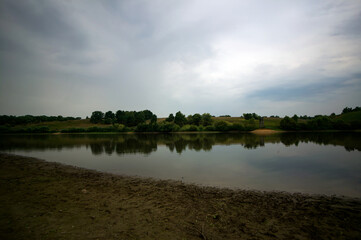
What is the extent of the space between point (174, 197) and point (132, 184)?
435 centimetres

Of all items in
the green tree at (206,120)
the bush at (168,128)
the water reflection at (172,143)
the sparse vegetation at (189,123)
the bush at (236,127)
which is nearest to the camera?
the water reflection at (172,143)

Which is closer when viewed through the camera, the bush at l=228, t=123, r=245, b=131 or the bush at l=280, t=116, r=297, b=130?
the bush at l=280, t=116, r=297, b=130

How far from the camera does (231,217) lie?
7.82m

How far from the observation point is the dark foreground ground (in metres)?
6.50

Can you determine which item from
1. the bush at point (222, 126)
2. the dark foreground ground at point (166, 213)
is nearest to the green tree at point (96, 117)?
the bush at point (222, 126)

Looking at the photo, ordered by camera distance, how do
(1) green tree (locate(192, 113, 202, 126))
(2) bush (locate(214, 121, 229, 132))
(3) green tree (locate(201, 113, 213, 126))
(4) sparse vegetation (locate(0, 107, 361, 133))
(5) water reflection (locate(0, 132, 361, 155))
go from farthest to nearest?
1. (1) green tree (locate(192, 113, 202, 126))
2. (3) green tree (locate(201, 113, 213, 126))
3. (2) bush (locate(214, 121, 229, 132))
4. (4) sparse vegetation (locate(0, 107, 361, 133))
5. (5) water reflection (locate(0, 132, 361, 155))

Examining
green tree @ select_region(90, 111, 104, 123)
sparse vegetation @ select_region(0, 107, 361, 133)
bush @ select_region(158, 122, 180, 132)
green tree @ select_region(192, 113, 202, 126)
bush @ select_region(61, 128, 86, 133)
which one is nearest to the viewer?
sparse vegetation @ select_region(0, 107, 361, 133)

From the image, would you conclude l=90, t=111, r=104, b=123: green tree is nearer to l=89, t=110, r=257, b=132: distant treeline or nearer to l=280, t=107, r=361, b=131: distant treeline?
l=89, t=110, r=257, b=132: distant treeline

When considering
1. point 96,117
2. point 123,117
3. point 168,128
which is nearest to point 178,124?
point 168,128

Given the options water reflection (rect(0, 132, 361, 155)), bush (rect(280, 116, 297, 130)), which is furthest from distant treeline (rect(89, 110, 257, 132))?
water reflection (rect(0, 132, 361, 155))

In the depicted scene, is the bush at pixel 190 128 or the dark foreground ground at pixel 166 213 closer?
the dark foreground ground at pixel 166 213

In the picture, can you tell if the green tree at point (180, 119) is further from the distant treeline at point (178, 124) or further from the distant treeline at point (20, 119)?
the distant treeline at point (20, 119)

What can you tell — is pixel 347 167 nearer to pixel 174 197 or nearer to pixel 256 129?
pixel 174 197

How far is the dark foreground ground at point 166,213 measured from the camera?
6.50 metres
